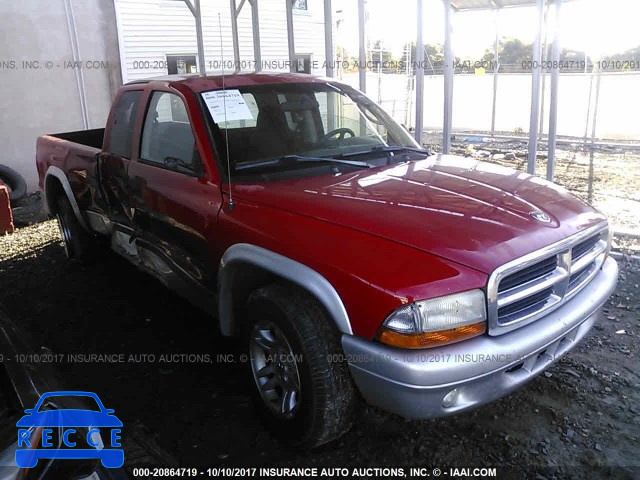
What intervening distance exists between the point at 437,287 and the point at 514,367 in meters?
0.62

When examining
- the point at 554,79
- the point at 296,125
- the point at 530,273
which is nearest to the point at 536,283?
the point at 530,273

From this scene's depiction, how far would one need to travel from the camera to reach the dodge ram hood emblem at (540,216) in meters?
2.64

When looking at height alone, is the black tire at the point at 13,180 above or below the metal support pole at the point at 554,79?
below

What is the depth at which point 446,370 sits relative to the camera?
7.09 ft

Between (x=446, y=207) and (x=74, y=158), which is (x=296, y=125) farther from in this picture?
(x=74, y=158)

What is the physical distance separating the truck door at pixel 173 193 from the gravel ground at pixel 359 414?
0.74m

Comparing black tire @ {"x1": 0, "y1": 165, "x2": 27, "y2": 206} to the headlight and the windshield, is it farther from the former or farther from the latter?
the headlight

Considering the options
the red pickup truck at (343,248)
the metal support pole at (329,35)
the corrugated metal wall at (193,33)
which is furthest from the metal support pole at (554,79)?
the corrugated metal wall at (193,33)

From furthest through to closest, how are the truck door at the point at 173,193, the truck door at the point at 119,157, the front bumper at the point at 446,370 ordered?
1. the truck door at the point at 119,157
2. the truck door at the point at 173,193
3. the front bumper at the point at 446,370

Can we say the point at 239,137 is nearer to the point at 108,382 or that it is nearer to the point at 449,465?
the point at 108,382

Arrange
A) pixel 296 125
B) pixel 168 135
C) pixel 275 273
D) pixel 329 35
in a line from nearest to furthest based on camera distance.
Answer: pixel 275 273 → pixel 296 125 → pixel 168 135 → pixel 329 35

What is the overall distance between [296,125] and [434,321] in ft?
6.32

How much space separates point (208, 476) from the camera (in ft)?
8.75

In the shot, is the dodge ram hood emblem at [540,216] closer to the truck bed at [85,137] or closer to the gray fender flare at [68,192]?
the gray fender flare at [68,192]
